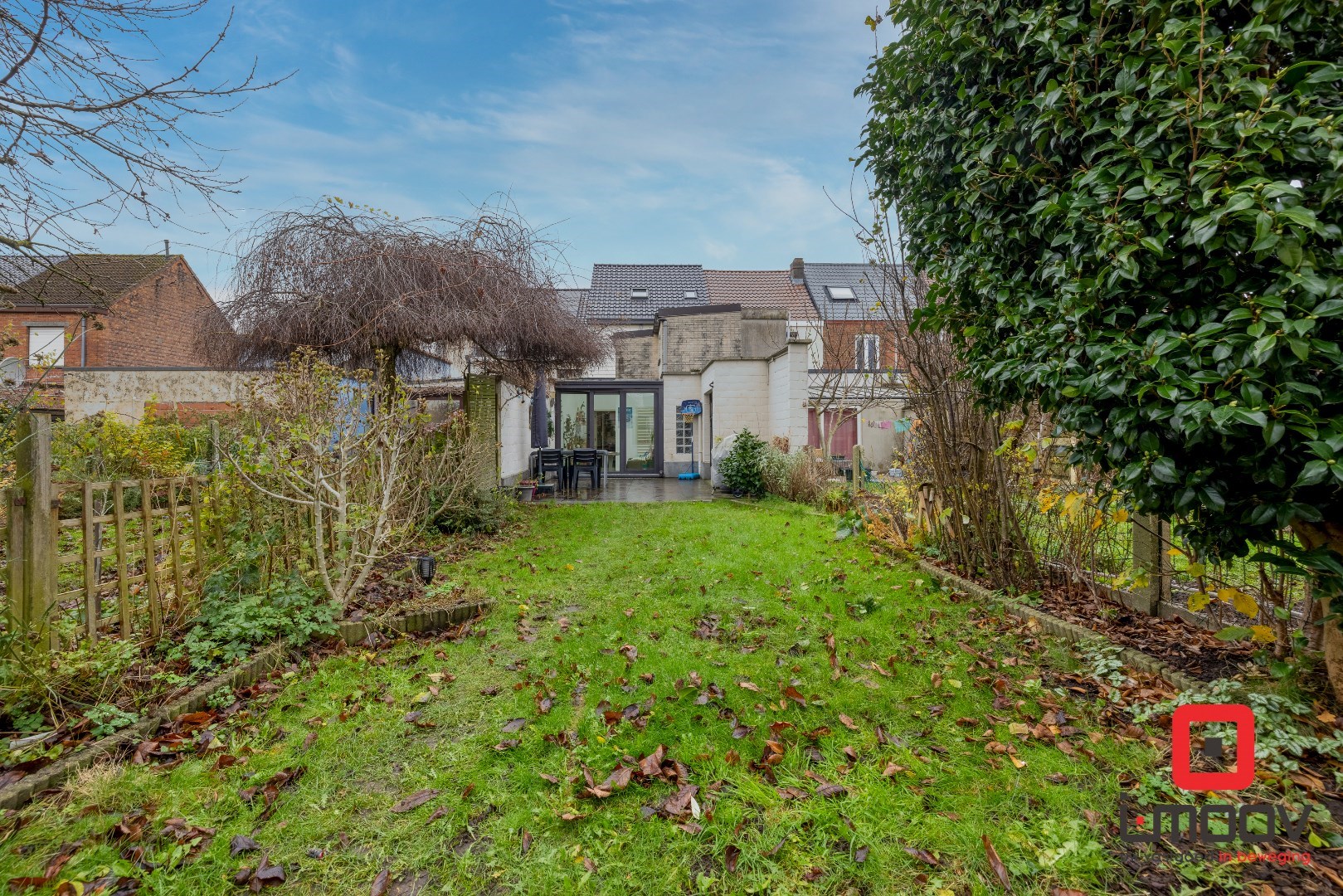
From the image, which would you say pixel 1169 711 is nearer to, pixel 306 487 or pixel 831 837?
pixel 831 837

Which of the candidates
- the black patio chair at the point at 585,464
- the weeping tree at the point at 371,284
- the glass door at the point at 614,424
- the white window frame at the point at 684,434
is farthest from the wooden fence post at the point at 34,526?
the glass door at the point at 614,424

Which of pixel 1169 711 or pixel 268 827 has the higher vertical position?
pixel 1169 711

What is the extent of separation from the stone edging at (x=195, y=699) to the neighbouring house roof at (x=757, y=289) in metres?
20.9

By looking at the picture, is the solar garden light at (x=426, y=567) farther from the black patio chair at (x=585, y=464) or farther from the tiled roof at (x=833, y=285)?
the tiled roof at (x=833, y=285)

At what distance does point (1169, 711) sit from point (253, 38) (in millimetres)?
5836

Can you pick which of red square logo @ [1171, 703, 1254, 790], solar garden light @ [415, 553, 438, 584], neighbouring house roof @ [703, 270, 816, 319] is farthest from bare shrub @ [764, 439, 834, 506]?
neighbouring house roof @ [703, 270, 816, 319]

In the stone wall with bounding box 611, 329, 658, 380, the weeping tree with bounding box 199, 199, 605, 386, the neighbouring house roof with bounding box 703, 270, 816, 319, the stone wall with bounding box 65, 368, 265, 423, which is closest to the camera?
the weeping tree with bounding box 199, 199, 605, 386

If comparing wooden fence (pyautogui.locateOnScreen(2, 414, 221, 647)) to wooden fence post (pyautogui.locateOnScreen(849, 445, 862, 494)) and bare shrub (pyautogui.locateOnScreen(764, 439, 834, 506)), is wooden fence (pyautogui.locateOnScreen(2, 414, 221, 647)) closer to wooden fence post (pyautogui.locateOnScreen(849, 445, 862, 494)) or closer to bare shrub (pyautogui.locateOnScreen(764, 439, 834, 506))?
wooden fence post (pyautogui.locateOnScreen(849, 445, 862, 494))

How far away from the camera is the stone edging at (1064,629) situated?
2820 millimetres

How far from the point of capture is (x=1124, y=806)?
80.0 inches

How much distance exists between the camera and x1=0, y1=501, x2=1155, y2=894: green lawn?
6.13 ft

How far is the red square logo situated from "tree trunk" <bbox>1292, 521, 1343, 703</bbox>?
340 mm

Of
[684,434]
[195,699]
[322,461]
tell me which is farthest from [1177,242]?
[684,434]

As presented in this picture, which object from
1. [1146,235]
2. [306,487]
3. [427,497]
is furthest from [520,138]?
[1146,235]
